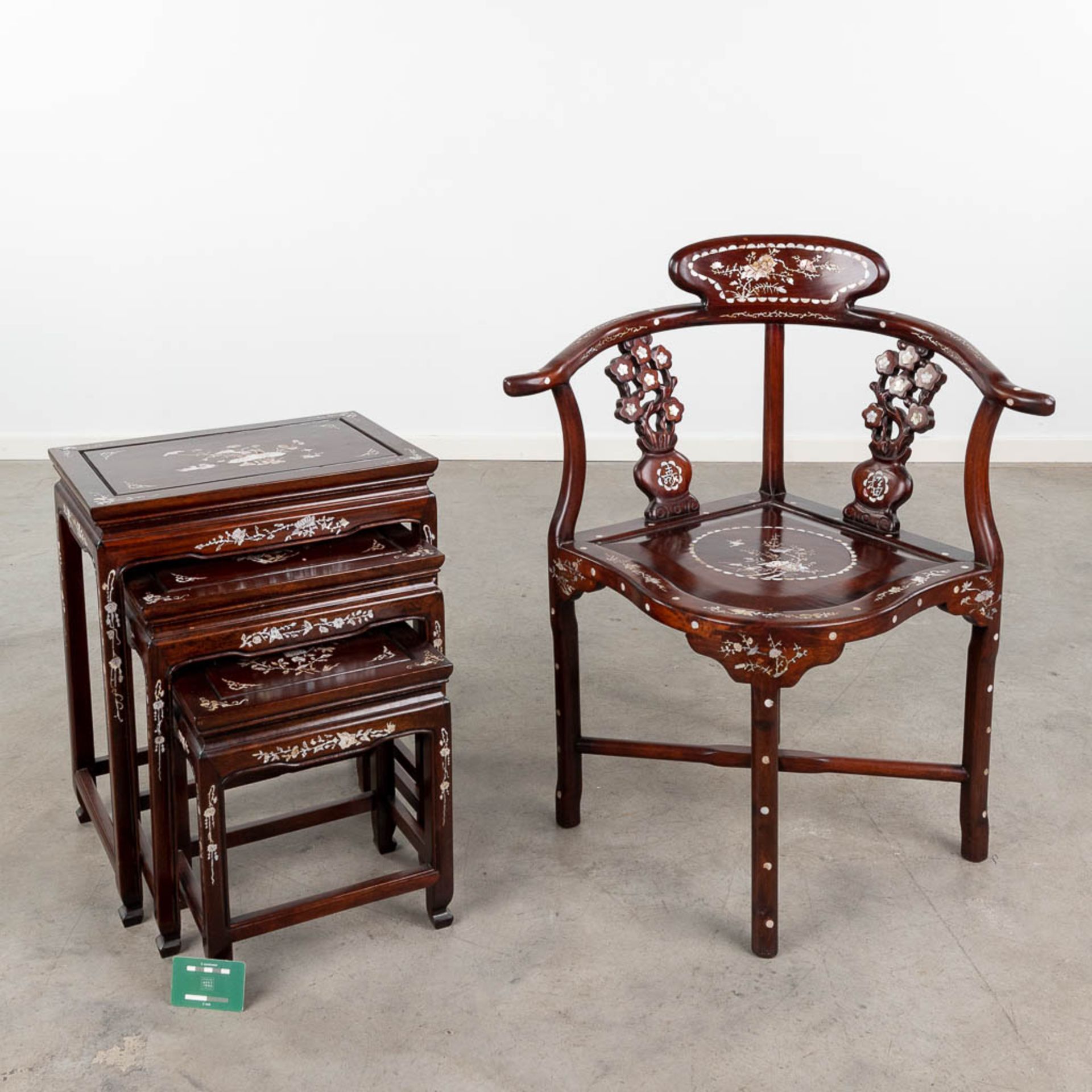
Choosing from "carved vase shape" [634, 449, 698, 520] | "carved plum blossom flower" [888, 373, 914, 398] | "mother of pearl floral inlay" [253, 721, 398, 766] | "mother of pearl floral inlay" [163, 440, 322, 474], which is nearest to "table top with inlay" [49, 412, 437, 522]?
"mother of pearl floral inlay" [163, 440, 322, 474]

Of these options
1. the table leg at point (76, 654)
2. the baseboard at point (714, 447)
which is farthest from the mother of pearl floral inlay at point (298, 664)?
the baseboard at point (714, 447)

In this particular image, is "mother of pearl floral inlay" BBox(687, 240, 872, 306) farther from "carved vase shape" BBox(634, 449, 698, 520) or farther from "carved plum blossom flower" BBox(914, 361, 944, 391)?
"carved vase shape" BBox(634, 449, 698, 520)

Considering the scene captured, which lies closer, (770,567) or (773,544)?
(770,567)

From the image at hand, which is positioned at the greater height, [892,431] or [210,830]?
[892,431]

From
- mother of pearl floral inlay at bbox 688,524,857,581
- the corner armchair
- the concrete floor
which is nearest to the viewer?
the concrete floor

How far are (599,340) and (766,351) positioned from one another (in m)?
0.35

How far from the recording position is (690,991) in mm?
1943

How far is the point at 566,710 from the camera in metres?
2.32

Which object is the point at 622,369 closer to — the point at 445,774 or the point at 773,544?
the point at 773,544

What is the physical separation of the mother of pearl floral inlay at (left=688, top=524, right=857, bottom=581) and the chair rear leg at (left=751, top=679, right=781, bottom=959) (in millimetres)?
212

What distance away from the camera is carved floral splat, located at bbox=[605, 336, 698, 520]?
233cm

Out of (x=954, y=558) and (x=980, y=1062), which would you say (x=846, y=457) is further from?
(x=980, y=1062)

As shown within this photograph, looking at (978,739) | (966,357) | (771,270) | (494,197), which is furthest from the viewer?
(494,197)

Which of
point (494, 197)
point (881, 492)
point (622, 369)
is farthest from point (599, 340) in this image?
point (494, 197)
